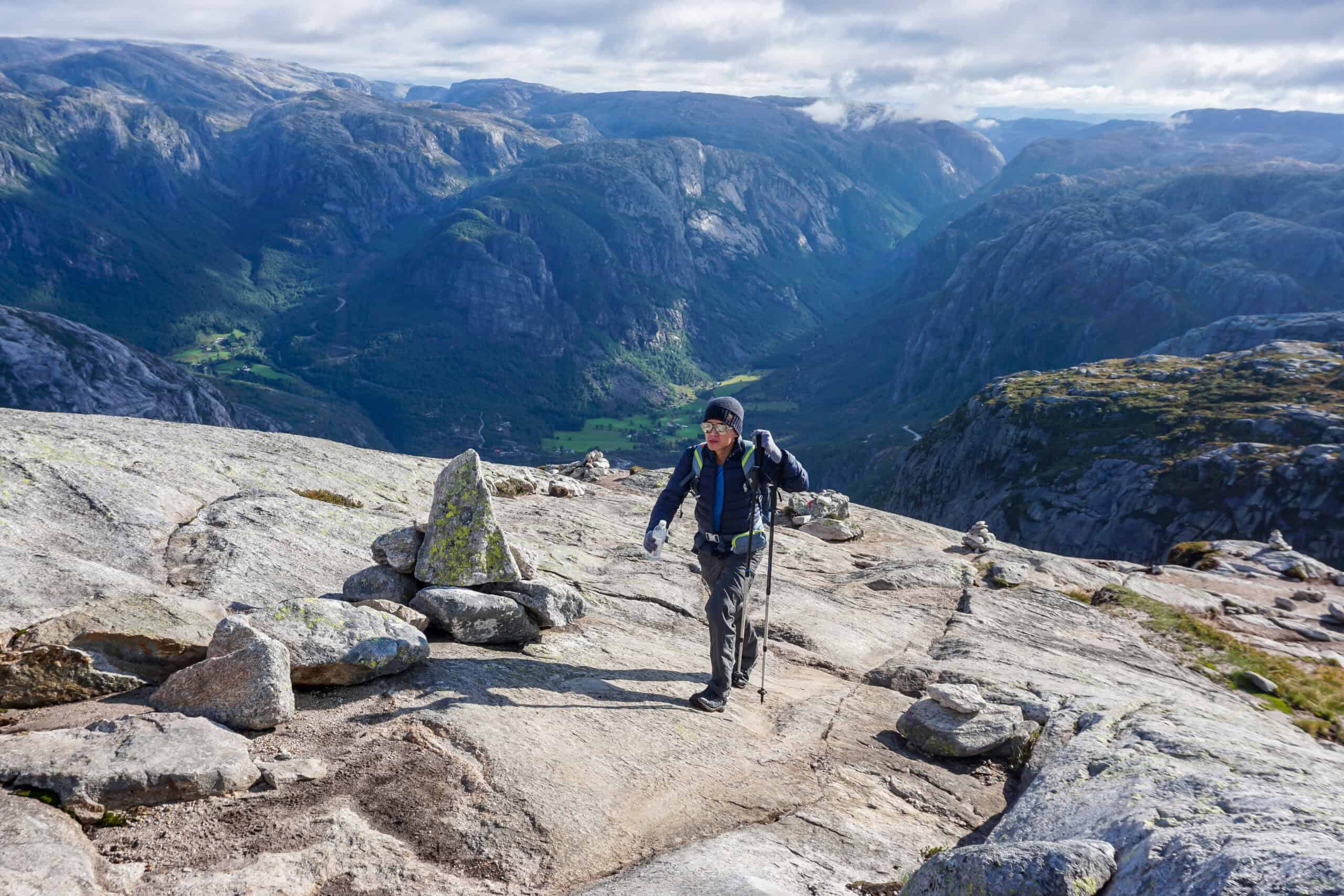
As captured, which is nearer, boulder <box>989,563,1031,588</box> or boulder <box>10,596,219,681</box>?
boulder <box>10,596,219,681</box>

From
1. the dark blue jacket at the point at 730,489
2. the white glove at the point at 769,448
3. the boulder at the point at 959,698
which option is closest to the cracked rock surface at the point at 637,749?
the boulder at the point at 959,698

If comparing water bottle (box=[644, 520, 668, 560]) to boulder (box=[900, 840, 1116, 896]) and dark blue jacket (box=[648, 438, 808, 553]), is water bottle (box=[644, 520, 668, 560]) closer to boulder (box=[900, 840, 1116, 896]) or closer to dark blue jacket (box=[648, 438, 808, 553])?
dark blue jacket (box=[648, 438, 808, 553])

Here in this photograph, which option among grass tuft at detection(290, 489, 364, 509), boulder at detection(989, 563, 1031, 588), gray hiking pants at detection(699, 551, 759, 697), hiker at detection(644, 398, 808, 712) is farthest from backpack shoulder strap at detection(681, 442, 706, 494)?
boulder at detection(989, 563, 1031, 588)

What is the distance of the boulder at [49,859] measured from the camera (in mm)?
7500

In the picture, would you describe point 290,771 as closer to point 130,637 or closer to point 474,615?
point 130,637

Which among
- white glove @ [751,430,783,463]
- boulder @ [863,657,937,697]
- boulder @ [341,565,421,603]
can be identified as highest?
white glove @ [751,430,783,463]

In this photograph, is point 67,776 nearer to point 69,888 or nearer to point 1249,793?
point 69,888

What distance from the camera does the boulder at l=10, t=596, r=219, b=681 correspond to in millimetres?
11359

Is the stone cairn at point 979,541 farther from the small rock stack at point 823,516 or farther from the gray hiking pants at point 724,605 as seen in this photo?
the gray hiking pants at point 724,605

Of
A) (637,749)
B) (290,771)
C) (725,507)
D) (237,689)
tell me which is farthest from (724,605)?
(237,689)

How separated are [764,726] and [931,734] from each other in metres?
3.16

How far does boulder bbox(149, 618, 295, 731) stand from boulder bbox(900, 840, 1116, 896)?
30.0 ft

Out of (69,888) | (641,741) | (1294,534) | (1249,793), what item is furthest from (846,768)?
(1294,534)

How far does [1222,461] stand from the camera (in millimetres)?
122438
